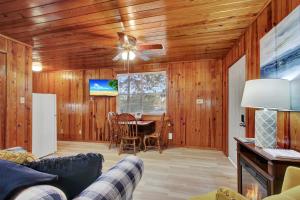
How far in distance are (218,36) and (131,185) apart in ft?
8.94

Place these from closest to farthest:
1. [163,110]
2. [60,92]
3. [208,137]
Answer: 1. [208,137]
2. [163,110]
3. [60,92]

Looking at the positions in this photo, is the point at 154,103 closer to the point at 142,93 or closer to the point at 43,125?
the point at 142,93

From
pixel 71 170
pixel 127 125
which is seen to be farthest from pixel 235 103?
pixel 71 170

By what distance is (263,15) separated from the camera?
7.13 ft

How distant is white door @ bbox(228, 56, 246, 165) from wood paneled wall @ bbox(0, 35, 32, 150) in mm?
3763

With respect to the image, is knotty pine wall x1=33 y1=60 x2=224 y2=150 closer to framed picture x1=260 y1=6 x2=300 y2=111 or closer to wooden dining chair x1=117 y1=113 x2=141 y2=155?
wooden dining chair x1=117 y1=113 x2=141 y2=155

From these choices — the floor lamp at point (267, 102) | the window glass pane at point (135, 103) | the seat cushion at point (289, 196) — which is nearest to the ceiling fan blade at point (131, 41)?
the floor lamp at point (267, 102)

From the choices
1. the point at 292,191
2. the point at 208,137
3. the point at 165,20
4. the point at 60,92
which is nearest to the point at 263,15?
the point at 165,20

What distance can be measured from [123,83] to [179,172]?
3.17m

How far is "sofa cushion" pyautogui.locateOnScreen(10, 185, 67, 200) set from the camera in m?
0.74

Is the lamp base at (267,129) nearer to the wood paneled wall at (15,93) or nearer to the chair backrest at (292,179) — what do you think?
the chair backrest at (292,179)

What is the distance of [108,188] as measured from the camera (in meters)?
1.03

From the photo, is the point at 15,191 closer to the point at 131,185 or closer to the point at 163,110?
the point at 131,185

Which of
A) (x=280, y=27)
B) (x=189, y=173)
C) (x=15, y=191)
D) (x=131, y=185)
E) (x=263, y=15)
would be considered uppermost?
(x=263, y=15)
